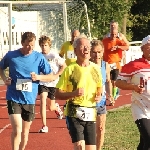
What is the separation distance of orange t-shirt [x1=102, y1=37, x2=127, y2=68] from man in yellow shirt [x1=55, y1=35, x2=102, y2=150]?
8970mm

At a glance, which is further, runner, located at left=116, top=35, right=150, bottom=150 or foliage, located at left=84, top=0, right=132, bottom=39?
foliage, located at left=84, top=0, right=132, bottom=39

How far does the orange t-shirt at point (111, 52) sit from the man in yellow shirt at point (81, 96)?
8970 millimetres

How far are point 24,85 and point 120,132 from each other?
3.87m

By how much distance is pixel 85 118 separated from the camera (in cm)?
786

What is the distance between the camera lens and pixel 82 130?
25.9 feet

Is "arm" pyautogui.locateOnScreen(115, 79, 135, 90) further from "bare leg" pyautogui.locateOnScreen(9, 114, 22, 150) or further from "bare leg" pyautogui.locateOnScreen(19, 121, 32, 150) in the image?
"bare leg" pyautogui.locateOnScreen(19, 121, 32, 150)

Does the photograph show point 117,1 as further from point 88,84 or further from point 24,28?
point 88,84

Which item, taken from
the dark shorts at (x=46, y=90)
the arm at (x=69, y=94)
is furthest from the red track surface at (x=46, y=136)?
the arm at (x=69, y=94)

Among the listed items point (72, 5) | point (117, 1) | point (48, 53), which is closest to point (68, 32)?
point (72, 5)

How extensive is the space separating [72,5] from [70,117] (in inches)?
906

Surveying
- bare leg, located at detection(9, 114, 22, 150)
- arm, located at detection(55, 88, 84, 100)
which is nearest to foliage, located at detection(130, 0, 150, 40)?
bare leg, located at detection(9, 114, 22, 150)

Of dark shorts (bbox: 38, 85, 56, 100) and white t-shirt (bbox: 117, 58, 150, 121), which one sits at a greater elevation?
white t-shirt (bbox: 117, 58, 150, 121)

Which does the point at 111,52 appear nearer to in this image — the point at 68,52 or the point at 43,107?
the point at 68,52

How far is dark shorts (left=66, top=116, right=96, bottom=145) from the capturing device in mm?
7828
